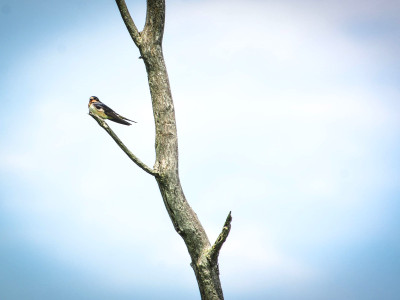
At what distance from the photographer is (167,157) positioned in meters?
5.23

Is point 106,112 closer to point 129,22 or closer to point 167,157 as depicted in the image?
point 129,22

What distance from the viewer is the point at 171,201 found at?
5.15 m

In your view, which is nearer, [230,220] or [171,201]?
[230,220]

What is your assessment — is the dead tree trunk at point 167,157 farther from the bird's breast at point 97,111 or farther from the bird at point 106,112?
the bird's breast at point 97,111

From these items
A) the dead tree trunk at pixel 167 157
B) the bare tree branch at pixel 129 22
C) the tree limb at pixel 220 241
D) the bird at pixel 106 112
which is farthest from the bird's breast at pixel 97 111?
the tree limb at pixel 220 241

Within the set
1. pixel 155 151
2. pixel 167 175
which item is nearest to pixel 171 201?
pixel 167 175

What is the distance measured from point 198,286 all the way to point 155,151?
166 cm

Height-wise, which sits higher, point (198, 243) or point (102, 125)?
point (102, 125)

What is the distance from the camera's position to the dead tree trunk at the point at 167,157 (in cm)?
509

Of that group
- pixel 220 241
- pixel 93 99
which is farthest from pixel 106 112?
pixel 220 241

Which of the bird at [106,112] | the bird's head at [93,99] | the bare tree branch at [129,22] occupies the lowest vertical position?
the bird at [106,112]

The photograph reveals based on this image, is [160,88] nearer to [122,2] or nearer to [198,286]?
[122,2]

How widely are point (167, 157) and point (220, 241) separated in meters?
1.15

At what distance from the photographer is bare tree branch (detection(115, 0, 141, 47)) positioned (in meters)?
5.48
